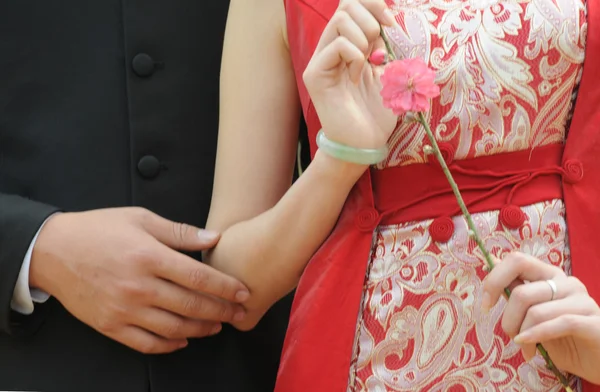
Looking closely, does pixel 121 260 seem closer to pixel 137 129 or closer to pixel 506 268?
pixel 137 129

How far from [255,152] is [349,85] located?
244mm

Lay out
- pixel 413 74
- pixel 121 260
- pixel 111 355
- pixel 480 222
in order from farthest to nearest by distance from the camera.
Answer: pixel 111 355
pixel 121 260
pixel 480 222
pixel 413 74

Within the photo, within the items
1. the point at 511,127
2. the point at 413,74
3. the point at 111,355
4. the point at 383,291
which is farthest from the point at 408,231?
the point at 111,355

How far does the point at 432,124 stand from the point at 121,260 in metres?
0.49

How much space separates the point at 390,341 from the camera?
135 centimetres

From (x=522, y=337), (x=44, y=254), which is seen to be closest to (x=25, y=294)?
(x=44, y=254)

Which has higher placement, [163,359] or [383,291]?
[383,291]

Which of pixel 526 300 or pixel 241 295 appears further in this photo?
pixel 241 295

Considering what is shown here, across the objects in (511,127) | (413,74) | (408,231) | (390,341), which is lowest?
(390,341)

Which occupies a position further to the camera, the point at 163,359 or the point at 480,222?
the point at 163,359

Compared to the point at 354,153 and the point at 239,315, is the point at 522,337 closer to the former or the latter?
the point at 354,153

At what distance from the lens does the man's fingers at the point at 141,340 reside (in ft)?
5.12

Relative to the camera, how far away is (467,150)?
1.36 metres

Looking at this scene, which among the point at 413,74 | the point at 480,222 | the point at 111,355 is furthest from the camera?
the point at 111,355
